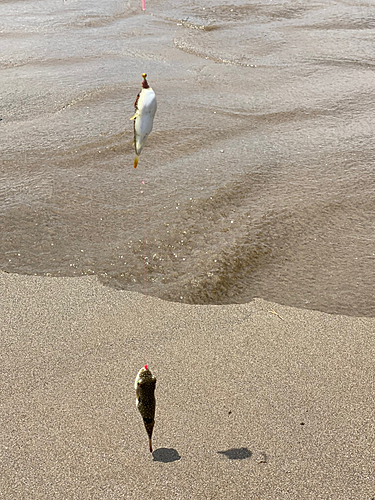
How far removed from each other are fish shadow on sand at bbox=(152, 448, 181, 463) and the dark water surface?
109 centimetres

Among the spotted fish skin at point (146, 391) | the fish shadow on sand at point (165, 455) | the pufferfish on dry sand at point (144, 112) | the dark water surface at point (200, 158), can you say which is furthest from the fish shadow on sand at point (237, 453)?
the pufferfish on dry sand at point (144, 112)

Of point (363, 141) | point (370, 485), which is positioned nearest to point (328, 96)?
point (363, 141)

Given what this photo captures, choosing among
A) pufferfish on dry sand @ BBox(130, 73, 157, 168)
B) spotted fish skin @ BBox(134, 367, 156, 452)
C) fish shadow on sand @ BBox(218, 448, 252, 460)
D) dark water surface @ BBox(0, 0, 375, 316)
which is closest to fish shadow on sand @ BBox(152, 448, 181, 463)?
fish shadow on sand @ BBox(218, 448, 252, 460)

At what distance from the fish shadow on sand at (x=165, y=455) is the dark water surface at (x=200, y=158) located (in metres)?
1.09

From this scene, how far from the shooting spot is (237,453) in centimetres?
234

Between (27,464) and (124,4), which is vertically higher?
(124,4)

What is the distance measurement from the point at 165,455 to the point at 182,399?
30cm

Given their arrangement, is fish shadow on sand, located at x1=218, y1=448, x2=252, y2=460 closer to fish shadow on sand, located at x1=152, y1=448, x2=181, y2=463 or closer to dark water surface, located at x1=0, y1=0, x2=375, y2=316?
fish shadow on sand, located at x1=152, y1=448, x2=181, y2=463

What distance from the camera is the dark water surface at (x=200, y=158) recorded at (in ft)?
11.6

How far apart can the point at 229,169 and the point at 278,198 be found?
582mm

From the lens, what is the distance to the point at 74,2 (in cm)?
948

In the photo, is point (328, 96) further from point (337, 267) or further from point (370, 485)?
point (370, 485)

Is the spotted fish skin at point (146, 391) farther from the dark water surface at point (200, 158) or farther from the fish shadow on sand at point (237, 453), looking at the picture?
the dark water surface at point (200, 158)

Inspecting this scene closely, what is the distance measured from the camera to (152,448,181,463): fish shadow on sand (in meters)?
2.32
